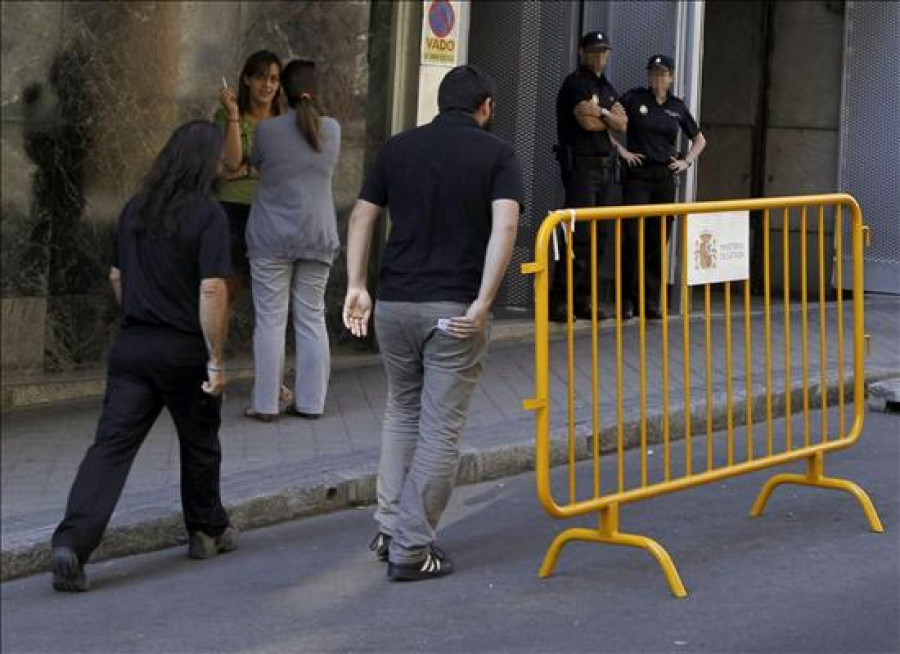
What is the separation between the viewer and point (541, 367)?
22.1 ft

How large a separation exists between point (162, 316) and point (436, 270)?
1.04 m

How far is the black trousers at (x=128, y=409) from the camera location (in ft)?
23.2

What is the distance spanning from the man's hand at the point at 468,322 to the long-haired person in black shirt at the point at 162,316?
890 mm

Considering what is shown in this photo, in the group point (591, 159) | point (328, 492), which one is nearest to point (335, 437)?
point (328, 492)

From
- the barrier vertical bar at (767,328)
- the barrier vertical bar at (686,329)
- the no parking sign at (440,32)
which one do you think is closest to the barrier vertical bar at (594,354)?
the barrier vertical bar at (686,329)

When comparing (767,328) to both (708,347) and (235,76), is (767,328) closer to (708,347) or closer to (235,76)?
(708,347)

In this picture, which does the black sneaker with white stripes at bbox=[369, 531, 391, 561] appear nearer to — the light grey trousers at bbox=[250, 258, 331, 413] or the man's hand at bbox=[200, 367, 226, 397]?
the man's hand at bbox=[200, 367, 226, 397]

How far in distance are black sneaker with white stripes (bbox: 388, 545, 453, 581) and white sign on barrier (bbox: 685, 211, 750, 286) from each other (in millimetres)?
1434

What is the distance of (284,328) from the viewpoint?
9641mm

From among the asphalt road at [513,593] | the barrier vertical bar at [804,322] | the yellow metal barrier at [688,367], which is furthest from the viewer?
the barrier vertical bar at [804,322]

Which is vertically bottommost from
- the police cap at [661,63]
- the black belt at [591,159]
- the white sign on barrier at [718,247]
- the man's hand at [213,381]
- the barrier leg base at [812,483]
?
the barrier leg base at [812,483]

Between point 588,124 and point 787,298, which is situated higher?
point 588,124

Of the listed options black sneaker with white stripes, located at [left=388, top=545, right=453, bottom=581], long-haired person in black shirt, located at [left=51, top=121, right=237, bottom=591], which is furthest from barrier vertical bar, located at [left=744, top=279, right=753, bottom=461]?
long-haired person in black shirt, located at [left=51, top=121, right=237, bottom=591]

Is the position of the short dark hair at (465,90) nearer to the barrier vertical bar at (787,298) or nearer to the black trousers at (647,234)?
the black trousers at (647,234)
